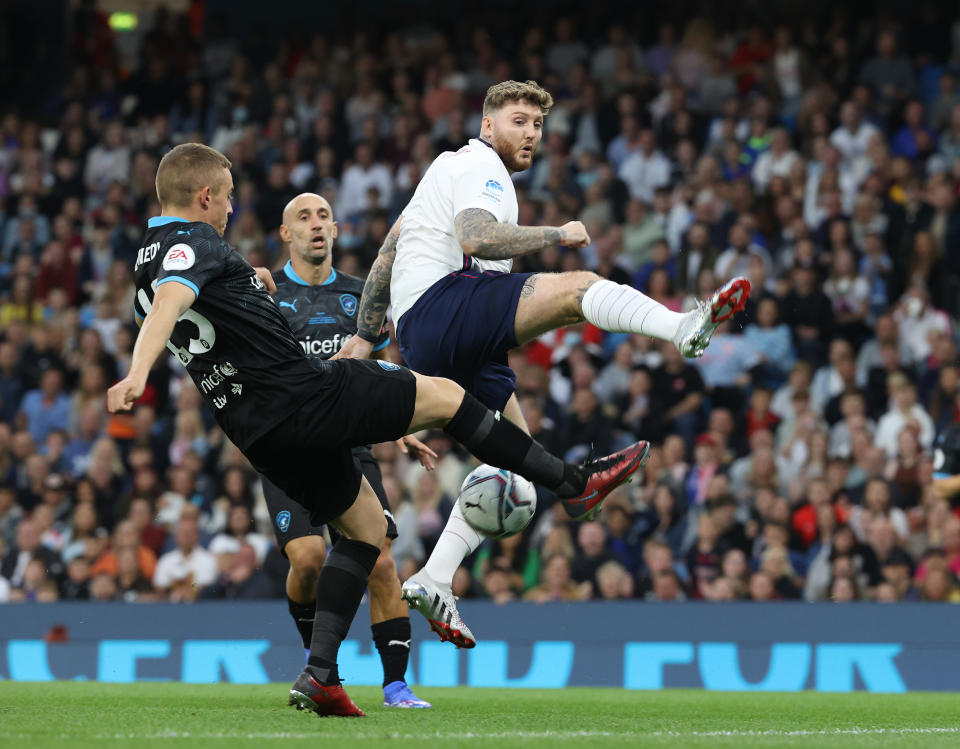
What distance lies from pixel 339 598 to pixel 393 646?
1.31 m

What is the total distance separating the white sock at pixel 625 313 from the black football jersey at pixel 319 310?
256 cm

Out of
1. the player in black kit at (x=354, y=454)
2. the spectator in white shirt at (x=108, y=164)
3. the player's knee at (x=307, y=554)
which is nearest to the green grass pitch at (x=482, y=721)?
the player in black kit at (x=354, y=454)

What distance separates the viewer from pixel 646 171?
16172 millimetres

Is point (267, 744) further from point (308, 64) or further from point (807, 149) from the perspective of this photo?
point (308, 64)

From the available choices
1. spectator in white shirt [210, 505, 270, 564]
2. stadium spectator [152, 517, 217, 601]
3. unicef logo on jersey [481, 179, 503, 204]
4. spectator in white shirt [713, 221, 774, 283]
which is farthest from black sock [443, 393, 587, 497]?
spectator in white shirt [713, 221, 774, 283]

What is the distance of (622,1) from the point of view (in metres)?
18.6

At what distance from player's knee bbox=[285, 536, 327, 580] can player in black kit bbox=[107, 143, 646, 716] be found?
152 cm

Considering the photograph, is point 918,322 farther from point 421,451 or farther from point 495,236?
point 495,236

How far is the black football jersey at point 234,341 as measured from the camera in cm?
623

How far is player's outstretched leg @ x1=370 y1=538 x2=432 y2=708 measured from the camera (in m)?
7.88

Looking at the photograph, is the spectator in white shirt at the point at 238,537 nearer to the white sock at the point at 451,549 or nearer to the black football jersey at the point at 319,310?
the black football jersey at the point at 319,310

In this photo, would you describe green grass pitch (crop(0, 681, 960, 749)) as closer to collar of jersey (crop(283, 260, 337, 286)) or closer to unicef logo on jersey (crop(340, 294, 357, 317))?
unicef logo on jersey (crop(340, 294, 357, 317))

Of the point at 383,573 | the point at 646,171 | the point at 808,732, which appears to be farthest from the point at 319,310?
the point at 646,171

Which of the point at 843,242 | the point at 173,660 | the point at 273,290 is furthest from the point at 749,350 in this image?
the point at 273,290
